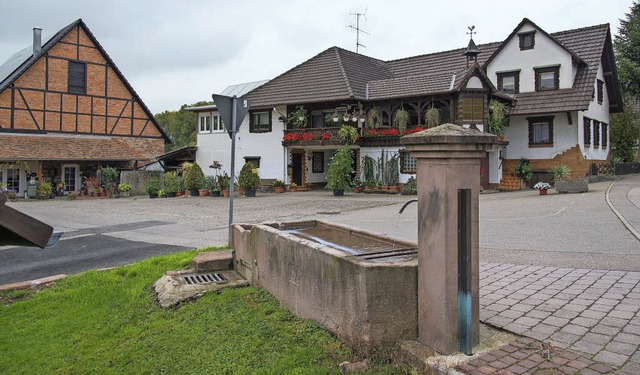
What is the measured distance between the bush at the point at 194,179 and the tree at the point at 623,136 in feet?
96.9

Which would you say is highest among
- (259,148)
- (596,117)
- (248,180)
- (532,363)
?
(596,117)

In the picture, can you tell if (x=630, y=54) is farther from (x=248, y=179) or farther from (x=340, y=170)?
(x=248, y=179)

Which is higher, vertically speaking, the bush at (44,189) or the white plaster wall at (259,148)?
the white plaster wall at (259,148)

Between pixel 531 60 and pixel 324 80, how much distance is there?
12326 millimetres

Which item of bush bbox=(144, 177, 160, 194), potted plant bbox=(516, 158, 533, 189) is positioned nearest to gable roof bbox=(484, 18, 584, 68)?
potted plant bbox=(516, 158, 533, 189)

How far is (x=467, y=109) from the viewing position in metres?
24.7

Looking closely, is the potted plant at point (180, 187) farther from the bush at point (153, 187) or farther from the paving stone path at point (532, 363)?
the paving stone path at point (532, 363)

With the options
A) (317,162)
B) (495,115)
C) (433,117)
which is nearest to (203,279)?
(433,117)

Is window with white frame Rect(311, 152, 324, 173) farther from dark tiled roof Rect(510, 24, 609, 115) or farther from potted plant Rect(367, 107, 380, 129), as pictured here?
dark tiled roof Rect(510, 24, 609, 115)

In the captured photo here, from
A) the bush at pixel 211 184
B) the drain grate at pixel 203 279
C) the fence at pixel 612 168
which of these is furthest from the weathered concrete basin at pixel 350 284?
the fence at pixel 612 168

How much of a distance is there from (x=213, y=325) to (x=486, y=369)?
2834mm

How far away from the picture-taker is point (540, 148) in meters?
28.4

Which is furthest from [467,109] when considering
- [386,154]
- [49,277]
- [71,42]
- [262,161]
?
[71,42]

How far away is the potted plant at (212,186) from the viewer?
90.3ft
